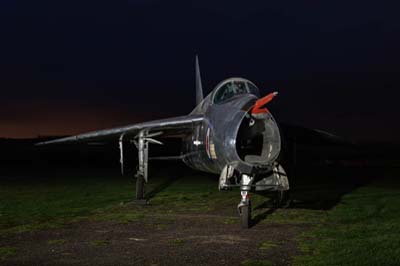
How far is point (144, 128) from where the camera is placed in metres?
16.1

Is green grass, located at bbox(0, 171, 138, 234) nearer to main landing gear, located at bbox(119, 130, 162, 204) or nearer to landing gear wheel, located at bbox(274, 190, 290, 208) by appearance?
main landing gear, located at bbox(119, 130, 162, 204)

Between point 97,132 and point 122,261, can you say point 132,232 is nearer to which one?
point 122,261

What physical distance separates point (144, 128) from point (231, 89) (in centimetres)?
425

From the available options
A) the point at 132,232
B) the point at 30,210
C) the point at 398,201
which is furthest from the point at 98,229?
the point at 398,201

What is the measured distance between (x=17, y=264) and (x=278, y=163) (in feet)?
20.5

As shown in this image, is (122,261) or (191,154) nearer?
(122,261)

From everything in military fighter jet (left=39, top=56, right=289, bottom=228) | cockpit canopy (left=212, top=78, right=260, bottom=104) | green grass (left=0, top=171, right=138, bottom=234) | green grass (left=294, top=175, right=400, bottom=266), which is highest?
cockpit canopy (left=212, top=78, right=260, bottom=104)

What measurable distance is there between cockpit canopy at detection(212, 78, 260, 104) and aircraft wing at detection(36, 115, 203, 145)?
119 centimetres

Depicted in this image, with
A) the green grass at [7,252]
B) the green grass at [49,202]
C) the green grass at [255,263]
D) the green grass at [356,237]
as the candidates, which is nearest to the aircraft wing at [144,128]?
the green grass at [49,202]

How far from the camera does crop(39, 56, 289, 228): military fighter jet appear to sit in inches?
432

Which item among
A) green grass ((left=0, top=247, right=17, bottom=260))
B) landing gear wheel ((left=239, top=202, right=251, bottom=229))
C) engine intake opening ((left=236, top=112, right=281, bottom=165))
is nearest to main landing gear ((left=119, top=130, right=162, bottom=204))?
engine intake opening ((left=236, top=112, right=281, bottom=165))

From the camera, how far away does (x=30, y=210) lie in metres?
15.1

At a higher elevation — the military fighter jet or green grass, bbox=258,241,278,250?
the military fighter jet

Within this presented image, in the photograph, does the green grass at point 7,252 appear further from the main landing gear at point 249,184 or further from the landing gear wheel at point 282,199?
the landing gear wheel at point 282,199
